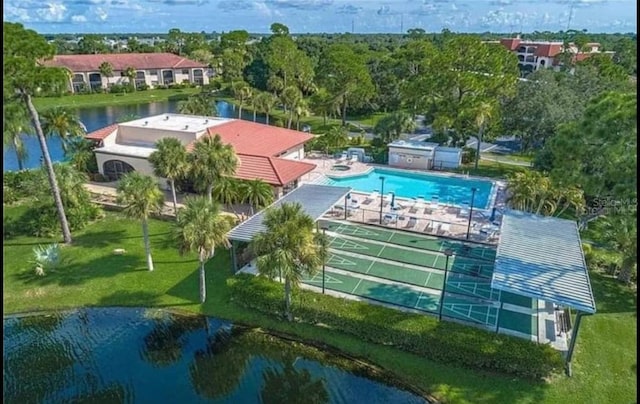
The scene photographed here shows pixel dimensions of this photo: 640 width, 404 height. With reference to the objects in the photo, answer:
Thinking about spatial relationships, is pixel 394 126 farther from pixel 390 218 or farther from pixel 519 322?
pixel 519 322

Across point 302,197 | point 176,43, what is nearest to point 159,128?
point 302,197

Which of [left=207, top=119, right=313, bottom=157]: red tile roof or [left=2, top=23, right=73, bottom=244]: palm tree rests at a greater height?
[left=2, top=23, right=73, bottom=244]: palm tree

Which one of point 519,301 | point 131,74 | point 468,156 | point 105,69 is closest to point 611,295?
point 519,301

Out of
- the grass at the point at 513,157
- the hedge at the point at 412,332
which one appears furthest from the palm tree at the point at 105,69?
the hedge at the point at 412,332

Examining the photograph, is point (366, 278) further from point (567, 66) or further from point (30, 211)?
point (567, 66)

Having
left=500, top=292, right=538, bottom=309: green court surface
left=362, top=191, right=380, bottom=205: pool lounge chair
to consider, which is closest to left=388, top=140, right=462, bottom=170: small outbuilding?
left=362, top=191, right=380, bottom=205: pool lounge chair

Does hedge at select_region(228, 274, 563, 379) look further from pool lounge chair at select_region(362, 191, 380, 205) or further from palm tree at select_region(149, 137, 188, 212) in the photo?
pool lounge chair at select_region(362, 191, 380, 205)
